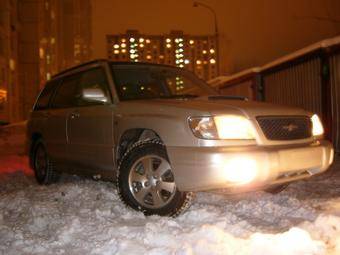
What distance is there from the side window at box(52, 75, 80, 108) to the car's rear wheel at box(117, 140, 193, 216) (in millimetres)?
1747

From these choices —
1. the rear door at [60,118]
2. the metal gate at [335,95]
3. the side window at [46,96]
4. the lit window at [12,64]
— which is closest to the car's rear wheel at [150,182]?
the rear door at [60,118]

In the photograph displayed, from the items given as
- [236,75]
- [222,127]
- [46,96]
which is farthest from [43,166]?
[236,75]

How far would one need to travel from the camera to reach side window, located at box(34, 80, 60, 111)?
7062 millimetres

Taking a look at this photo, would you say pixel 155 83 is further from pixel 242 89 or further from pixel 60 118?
→ pixel 242 89

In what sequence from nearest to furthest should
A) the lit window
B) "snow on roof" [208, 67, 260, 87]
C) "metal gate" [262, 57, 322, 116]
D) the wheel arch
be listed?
the wheel arch → "metal gate" [262, 57, 322, 116] → "snow on roof" [208, 67, 260, 87] → the lit window

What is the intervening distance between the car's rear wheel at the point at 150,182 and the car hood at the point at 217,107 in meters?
0.39

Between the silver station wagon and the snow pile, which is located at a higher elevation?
the silver station wagon

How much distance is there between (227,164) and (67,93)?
3.23 metres

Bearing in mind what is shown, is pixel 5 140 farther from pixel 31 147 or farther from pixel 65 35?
pixel 65 35

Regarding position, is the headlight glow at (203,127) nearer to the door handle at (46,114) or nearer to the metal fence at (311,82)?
the door handle at (46,114)

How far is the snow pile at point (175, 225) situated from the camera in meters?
3.59

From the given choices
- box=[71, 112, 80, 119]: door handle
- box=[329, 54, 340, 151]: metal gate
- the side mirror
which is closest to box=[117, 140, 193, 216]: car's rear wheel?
the side mirror

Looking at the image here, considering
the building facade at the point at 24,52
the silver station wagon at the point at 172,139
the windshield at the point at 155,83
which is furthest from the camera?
the building facade at the point at 24,52

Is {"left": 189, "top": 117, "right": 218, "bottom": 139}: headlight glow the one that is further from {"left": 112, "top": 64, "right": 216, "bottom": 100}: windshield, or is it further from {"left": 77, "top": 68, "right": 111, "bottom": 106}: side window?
{"left": 77, "top": 68, "right": 111, "bottom": 106}: side window
